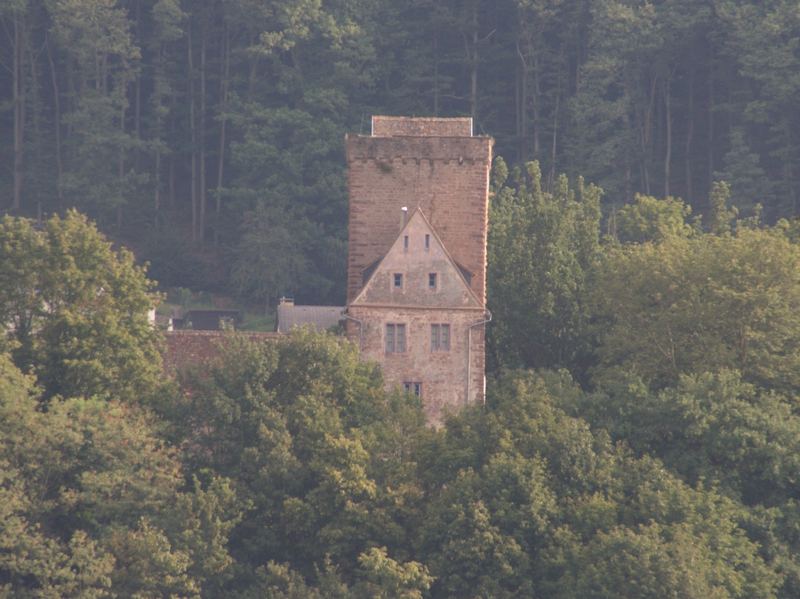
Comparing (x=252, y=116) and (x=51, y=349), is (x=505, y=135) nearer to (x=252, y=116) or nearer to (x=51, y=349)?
(x=252, y=116)

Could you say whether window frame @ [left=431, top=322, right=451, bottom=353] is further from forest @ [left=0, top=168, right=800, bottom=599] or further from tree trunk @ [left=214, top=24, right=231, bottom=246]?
tree trunk @ [left=214, top=24, right=231, bottom=246]

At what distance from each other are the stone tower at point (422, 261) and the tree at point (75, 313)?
7782 millimetres

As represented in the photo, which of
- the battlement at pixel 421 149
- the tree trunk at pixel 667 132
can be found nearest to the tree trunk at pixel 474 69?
the tree trunk at pixel 667 132

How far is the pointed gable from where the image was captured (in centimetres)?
6912

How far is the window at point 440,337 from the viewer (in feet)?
229

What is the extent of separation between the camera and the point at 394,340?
69562mm

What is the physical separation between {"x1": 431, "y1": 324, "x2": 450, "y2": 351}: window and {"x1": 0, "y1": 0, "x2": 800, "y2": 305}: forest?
1298 inches

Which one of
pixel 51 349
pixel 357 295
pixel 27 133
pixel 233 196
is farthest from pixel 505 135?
pixel 51 349

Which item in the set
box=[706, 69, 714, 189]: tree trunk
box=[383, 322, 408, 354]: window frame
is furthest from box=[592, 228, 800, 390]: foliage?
box=[706, 69, 714, 189]: tree trunk

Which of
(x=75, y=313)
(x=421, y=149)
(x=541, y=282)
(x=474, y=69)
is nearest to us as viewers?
(x=75, y=313)

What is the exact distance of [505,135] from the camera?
11000 cm

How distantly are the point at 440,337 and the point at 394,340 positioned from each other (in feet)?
4.89

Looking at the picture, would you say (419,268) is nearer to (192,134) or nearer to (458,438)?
(458,438)

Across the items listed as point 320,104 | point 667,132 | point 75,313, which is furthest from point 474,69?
point 75,313
